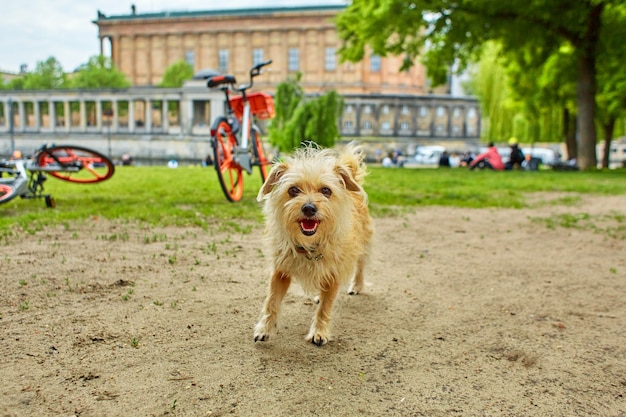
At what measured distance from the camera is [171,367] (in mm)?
3197

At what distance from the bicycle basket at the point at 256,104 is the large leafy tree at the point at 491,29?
13.9m

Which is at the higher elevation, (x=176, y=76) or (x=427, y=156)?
(x=176, y=76)

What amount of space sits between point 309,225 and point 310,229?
3 cm

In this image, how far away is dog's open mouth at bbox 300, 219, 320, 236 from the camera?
3574mm

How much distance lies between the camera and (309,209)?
11.6 ft

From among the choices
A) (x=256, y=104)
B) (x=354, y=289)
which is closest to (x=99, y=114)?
(x=256, y=104)

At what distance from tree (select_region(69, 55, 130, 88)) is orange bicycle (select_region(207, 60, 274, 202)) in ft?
245

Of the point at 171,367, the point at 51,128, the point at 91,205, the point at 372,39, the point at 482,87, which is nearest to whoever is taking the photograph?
the point at 171,367

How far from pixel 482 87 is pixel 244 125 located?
48088 millimetres

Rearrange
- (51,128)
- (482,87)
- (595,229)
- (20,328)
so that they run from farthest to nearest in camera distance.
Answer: (51,128), (482,87), (595,229), (20,328)

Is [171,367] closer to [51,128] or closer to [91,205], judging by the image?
[91,205]

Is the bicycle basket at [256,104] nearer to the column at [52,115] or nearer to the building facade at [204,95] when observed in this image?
the building facade at [204,95]

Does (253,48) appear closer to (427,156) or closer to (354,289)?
(427,156)

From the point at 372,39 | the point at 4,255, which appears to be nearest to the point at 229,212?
the point at 4,255
